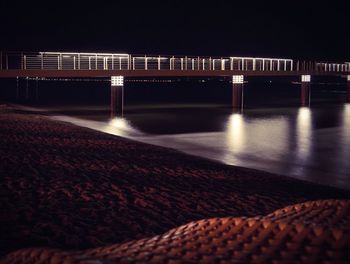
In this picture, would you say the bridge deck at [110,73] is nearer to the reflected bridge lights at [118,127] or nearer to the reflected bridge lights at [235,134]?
Answer: the reflected bridge lights at [118,127]

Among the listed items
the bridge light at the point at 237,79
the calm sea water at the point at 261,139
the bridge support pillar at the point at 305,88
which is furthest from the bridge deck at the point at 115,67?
the calm sea water at the point at 261,139

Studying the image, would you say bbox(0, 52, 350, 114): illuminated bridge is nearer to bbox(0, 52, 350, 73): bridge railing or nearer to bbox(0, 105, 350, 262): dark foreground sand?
bbox(0, 52, 350, 73): bridge railing

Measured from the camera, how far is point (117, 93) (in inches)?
1535

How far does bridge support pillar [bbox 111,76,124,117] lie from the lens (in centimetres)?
3822

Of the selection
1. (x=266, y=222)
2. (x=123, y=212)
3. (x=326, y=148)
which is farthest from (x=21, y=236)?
(x=326, y=148)

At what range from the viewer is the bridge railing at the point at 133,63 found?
33625mm

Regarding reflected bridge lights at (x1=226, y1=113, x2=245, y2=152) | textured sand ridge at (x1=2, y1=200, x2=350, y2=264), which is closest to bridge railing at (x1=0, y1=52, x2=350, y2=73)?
reflected bridge lights at (x1=226, y1=113, x2=245, y2=152)

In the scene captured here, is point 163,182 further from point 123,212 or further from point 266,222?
point 266,222

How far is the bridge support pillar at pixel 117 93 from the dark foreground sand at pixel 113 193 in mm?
21396

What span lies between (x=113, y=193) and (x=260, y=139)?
15.6m

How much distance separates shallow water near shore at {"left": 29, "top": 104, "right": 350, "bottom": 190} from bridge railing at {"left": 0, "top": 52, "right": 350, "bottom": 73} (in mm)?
4932

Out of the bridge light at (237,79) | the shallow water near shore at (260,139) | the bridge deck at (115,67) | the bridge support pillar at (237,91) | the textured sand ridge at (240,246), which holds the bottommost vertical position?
the shallow water near shore at (260,139)

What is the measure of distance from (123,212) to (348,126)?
26599 millimetres

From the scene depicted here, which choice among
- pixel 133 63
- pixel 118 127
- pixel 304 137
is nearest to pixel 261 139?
pixel 304 137
